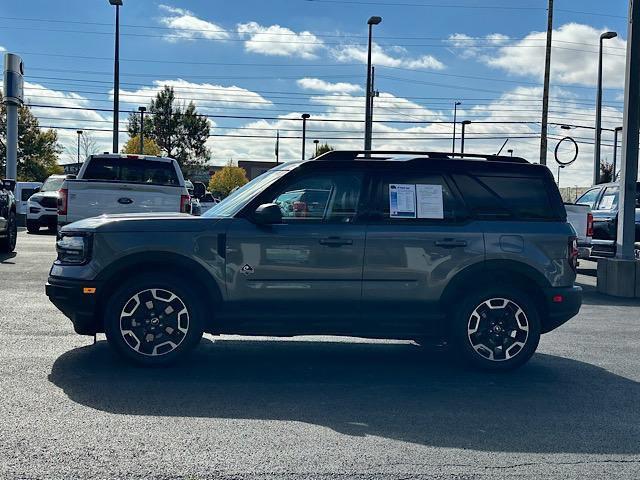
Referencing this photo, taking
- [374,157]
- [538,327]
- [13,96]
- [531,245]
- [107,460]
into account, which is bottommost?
[107,460]

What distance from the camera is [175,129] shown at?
80.4 meters

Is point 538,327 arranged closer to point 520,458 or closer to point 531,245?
point 531,245

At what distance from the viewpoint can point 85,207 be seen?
11.5m

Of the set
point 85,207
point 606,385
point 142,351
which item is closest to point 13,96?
point 85,207

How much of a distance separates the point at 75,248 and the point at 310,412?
2.52 m

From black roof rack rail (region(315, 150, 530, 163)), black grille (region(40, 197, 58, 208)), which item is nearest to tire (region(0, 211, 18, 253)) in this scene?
black grille (region(40, 197, 58, 208))

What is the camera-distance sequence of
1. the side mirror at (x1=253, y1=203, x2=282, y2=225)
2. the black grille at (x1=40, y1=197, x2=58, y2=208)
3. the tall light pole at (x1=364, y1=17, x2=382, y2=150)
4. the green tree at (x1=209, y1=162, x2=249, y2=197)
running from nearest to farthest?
the side mirror at (x1=253, y1=203, x2=282, y2=225)
the black grille at (x1=40, y1=197, x2=58, y2=208)
the tall light pole at (x1=364, y1=17, x2=382, y2=150)
the green tree at (x1=209, y1=162, x2=249, y2=197)

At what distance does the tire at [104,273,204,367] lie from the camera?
600cm

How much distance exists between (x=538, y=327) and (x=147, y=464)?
383 cm

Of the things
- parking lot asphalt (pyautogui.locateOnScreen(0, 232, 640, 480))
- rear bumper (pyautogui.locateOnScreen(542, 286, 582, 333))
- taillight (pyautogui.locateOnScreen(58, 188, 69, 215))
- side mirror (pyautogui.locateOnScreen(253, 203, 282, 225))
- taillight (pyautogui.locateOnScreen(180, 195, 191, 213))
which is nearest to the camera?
parking lot asphalt (pyautogui.locateOnScreen(0, 232, 640, 480))

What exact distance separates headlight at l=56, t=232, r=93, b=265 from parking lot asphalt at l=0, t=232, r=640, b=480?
0.90 meters

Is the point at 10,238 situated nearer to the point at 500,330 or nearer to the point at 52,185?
the point at 52,185

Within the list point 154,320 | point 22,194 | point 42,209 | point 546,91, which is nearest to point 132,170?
point 154,320

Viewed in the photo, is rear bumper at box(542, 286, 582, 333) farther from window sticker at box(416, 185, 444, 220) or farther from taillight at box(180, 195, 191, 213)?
taillight at box(180, 195, 191, 213)
